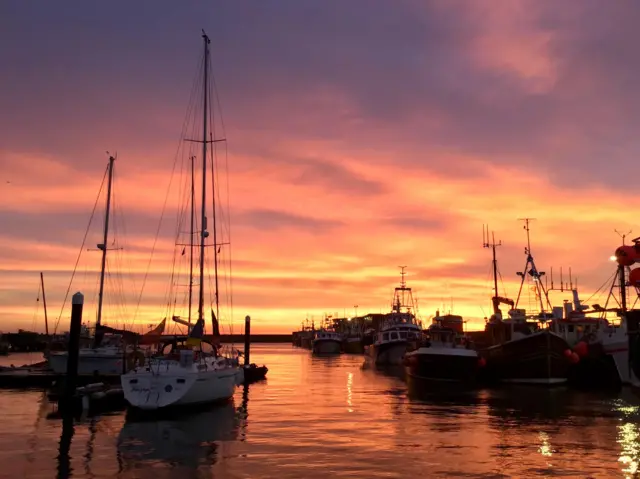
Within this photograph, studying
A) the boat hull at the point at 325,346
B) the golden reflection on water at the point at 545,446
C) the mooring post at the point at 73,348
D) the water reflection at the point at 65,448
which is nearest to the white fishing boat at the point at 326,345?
the boat hull at the point at 325,346

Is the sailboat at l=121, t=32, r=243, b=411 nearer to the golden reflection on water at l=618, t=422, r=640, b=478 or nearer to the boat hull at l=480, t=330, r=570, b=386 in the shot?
the golden reflection on water at l=618, t=422, r=640, b=478

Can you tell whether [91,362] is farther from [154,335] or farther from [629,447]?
[629,447]

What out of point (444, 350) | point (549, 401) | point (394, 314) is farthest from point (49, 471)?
point (394, 314)

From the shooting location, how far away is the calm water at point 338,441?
17750 millimetres

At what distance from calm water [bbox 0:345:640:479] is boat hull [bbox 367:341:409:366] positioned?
4866 centimetres

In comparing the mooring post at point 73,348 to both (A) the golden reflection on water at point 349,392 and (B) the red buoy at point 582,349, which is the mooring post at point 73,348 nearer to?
(A) the golden reflection on water at point 349,392

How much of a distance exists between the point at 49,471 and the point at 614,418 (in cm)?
2400

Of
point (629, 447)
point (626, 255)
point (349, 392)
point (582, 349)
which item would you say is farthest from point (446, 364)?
point (629, 447)

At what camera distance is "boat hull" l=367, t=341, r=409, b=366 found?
84688 millimetres

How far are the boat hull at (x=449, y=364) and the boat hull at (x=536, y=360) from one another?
2.80 metres

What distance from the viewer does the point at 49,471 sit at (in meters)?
17.5

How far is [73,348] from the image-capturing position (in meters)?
30.8

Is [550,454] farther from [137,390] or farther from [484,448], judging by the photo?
[137,390]

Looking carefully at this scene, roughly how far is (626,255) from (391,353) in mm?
39052
